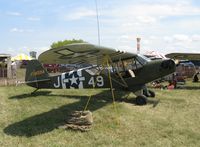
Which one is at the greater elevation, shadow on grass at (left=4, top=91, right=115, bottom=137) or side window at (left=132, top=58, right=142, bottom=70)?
side window at (left=132, top=58, right=142, bottom=70)

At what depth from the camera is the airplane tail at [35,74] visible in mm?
13633

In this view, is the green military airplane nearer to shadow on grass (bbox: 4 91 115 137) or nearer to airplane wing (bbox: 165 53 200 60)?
shadow on grass (bbox: 4 91 115 137)

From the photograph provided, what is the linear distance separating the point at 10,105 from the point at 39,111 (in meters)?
1.43

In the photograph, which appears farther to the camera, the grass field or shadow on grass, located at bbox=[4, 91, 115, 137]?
shadow on grass, located at bbox=[4, 91, 115, 137]

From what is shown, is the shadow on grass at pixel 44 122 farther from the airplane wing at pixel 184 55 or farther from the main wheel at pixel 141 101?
the airplane wing at pixel 184 55

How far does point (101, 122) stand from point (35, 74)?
5.67 metres

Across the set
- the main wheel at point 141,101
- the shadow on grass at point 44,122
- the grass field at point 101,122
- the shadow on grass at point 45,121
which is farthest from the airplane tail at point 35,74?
the main wheel at point 141,101

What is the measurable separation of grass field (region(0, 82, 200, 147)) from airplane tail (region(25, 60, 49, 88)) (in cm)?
92

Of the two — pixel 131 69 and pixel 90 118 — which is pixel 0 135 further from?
pixel 131 69

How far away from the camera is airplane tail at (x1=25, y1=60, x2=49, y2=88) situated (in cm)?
1363

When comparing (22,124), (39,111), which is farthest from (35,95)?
(22,124)

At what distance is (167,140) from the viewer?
7.90m

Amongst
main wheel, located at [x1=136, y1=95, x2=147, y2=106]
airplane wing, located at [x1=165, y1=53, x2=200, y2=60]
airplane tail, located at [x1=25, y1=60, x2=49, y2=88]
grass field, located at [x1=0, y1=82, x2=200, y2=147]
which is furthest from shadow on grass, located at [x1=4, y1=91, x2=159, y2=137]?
airplane wing, located at [x1=165, y1=53, x2=200, y2=60]

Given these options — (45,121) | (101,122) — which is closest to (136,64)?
(101,122)
